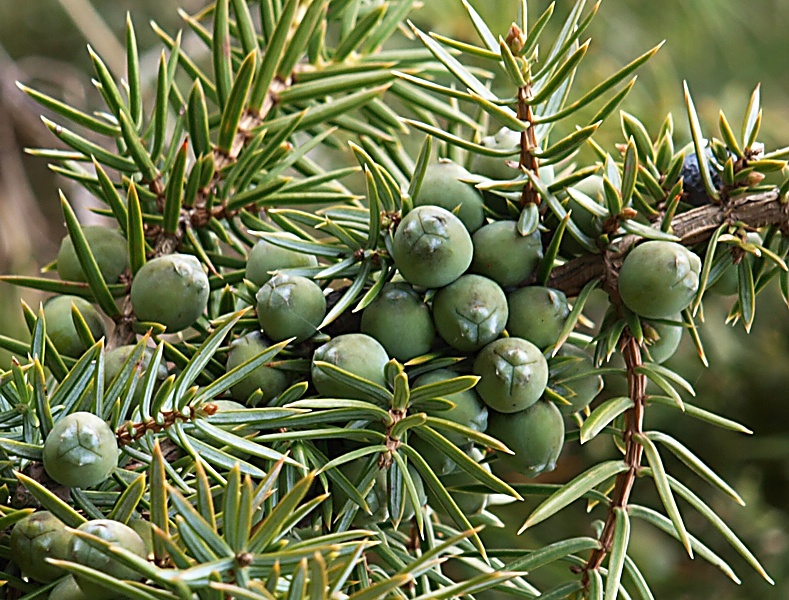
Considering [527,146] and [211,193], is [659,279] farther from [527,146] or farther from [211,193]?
[211,193]

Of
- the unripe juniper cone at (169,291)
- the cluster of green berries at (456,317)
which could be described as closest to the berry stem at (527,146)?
the cluster of green berries at (456,317)

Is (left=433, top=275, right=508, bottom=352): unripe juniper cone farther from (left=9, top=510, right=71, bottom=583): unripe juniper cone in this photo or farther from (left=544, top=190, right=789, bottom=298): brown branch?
(left=9, top=510, right=71, bottom=583): unripe juniper cone

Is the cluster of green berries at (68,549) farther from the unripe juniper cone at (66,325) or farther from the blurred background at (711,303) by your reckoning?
the blurred background at (711,303)

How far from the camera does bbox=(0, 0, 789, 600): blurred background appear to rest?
2.46 ft

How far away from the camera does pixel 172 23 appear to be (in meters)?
1.39

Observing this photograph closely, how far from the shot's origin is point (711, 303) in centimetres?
96

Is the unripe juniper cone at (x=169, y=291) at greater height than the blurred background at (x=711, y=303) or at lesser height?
greater

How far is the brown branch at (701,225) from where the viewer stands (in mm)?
322

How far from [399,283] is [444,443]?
7 centimetres

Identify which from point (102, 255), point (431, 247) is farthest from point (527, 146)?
point (102, 255)

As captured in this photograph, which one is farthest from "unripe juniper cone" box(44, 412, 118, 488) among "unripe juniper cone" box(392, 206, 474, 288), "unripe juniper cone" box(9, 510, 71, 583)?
"unripe juniper cone" box(392, 206, 474, 288)

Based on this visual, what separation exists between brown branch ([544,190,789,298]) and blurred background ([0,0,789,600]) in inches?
14.4

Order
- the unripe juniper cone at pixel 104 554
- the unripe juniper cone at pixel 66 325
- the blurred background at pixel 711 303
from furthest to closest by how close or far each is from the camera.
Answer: the blurred background at pixel 711 303
the unripe juniper cone at pixel 66 325
the unripe juniper cone at pixel 104 554

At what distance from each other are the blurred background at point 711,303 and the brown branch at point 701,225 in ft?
1.20
